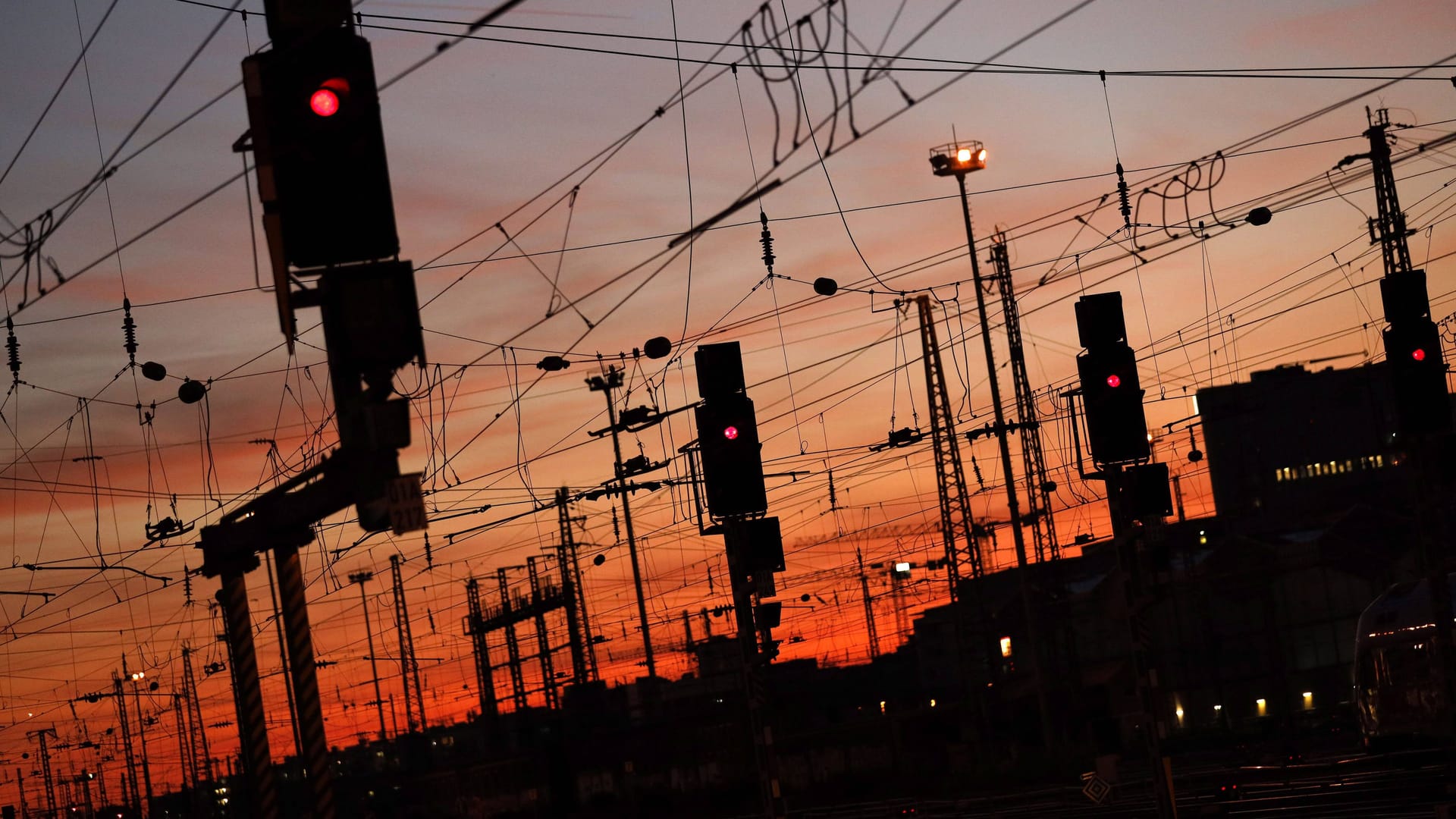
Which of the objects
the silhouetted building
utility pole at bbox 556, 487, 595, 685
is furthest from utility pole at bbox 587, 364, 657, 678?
the silhouetted building

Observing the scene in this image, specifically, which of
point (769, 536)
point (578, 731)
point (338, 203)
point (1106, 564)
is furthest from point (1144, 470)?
point (1106, 564)

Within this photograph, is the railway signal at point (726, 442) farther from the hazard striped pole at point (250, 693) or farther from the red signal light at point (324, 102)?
the red signal light at point (324, 102)

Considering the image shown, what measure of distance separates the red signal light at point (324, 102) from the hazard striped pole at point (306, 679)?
18.6 feet

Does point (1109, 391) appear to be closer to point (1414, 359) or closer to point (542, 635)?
point (1414, 359)

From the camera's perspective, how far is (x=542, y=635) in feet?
210

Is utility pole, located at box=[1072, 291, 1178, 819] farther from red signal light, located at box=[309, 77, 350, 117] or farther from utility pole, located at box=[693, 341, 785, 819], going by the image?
red signal light, located at box=[309, 77, 350, 117]

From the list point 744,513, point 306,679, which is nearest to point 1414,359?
point 744,513

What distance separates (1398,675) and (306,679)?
24.1m

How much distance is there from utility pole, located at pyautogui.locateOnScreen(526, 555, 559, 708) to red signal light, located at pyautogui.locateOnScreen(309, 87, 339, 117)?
5465 cm

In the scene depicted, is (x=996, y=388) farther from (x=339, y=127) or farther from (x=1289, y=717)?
(x=339, y=127)

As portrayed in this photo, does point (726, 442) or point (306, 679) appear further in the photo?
point (726, 442)

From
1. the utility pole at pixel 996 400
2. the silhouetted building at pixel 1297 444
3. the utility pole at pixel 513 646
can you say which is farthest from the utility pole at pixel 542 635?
the silhouetted building at pixel 1297 444

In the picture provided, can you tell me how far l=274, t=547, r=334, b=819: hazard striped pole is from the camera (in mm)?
12805

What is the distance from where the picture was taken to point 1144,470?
69.1 feet
